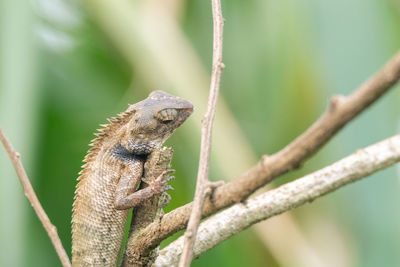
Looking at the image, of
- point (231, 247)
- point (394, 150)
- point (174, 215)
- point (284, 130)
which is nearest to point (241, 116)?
point (284, 130)

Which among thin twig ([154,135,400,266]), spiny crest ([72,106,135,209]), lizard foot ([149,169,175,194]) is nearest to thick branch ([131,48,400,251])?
thin twig ([154,135,400,266])

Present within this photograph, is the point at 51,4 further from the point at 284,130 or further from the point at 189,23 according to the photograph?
the point at 284,130

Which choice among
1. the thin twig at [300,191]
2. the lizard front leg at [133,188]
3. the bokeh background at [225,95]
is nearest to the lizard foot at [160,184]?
the lizard front leg at [133,188]

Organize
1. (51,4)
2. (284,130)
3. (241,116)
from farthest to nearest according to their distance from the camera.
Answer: (51,4) → (241,116) → (284,130)

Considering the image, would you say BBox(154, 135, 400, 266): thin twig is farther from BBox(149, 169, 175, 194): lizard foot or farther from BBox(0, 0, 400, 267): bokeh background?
BBox(0, 0, 400, 267): bokeh background

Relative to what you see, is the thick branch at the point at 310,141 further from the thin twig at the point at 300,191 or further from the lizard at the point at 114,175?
the lizard at the point at 114,175
